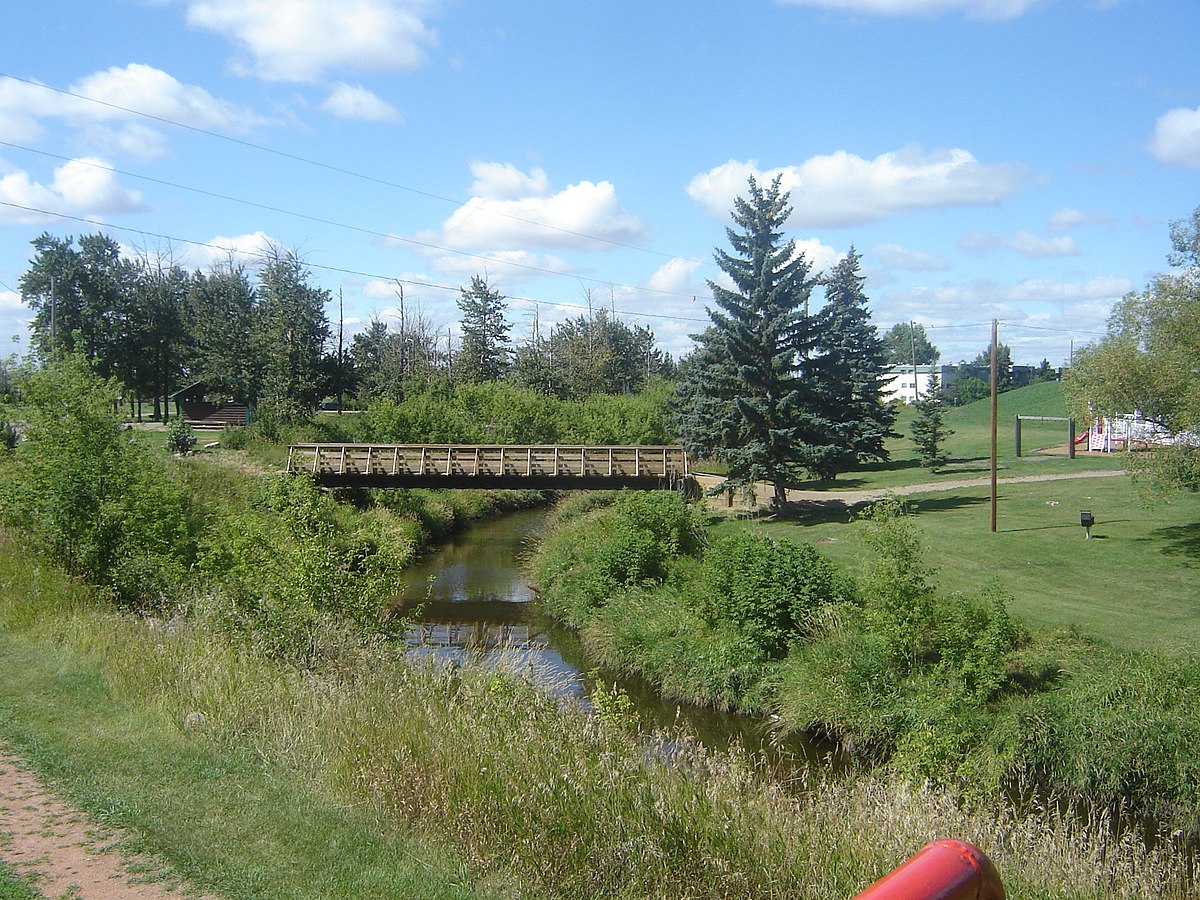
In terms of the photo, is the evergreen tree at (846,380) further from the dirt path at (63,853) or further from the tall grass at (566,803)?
the dirt path at (63,853)

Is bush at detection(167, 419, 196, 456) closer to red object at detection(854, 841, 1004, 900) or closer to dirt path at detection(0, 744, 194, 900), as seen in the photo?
dirt path at detection(0, 744, 194, 900)

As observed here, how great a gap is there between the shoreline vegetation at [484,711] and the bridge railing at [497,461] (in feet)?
25.3

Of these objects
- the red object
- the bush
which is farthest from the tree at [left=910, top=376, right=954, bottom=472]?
the red object

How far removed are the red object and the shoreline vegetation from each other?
5465 millimetres

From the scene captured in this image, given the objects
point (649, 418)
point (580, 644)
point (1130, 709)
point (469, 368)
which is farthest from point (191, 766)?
point (469, 368)

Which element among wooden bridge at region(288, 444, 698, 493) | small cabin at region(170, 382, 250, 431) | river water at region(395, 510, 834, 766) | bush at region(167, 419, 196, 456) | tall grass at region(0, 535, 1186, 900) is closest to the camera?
tall grass at region(0, 535, 1186, 900)

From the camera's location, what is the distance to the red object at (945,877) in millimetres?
1571

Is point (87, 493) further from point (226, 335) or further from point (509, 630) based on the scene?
point (226, 335)

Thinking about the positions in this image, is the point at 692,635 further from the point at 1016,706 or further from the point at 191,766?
the point at 191,766

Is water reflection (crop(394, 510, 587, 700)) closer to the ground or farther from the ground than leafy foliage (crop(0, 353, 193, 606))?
closer to the ground

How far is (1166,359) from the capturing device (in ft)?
68.5

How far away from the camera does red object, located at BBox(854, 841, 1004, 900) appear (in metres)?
1.57

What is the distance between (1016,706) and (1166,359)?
10.8m

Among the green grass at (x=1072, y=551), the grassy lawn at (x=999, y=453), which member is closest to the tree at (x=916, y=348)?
the grassy lawn at (x=999, y=453)
